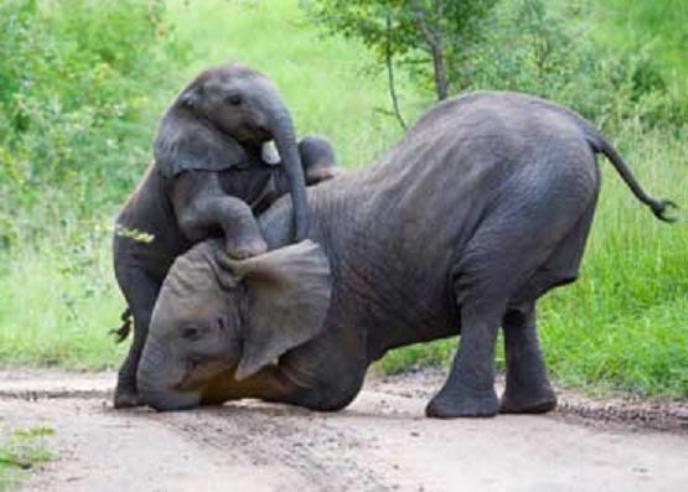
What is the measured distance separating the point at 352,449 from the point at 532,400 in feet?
5.42

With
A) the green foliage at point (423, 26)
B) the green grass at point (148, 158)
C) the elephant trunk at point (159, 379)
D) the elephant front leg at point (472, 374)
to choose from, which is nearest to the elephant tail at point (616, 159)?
the elephant front leg at point (472, 374)

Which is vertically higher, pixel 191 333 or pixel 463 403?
pixel 191 333

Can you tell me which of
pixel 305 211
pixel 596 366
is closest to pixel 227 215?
pixel 305 211

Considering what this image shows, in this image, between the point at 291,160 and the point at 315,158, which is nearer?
the point at 291,160

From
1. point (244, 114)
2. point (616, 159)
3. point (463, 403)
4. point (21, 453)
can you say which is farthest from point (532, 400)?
point (21, 453)

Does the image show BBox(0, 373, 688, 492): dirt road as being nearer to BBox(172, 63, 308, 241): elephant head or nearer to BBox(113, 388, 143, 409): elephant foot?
BBox(113, 388, 143, 409): elephant foot

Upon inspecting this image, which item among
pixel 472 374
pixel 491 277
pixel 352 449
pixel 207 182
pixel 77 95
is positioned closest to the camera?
pixel 352 449

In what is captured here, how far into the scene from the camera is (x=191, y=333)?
10211 mm

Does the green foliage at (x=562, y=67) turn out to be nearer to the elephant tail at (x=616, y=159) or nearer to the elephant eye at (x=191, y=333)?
the elephant tail at (x=616, y=159)

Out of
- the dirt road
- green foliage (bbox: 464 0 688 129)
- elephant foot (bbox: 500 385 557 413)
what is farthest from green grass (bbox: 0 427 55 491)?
green foliage (bbox: 464 0 688 129)

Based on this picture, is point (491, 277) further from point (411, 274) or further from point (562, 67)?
point (562, 67)

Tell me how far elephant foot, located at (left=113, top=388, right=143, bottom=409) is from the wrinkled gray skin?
12.8 inches

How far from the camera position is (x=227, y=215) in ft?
33.1

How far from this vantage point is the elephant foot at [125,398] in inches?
418
